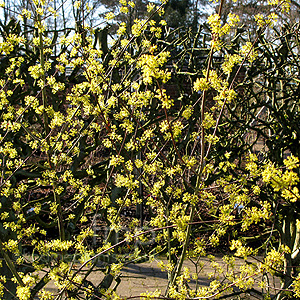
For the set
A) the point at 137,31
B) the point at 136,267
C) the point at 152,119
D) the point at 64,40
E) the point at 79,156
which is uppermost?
the point at 137,31

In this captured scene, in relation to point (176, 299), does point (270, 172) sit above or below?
above

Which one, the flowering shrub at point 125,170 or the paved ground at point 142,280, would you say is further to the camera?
the paved ground at point 142,280

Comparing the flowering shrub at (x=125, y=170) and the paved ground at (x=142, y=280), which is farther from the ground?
the flowering shrub at (x=125, y=170)

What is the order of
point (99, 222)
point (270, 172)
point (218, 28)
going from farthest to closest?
point (99, 222)
point (218, 28)
point (270, 172)

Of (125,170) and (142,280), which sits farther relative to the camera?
(142,280)

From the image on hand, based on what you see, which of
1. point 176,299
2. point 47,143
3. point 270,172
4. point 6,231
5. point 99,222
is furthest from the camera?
point 99,222

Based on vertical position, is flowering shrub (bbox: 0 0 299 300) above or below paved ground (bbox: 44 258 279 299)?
above

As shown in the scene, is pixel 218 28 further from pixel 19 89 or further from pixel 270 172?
pixel 19 89

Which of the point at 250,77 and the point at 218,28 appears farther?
the point at 250,77

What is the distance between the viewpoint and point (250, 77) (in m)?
4.00

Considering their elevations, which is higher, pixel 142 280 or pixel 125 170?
pixel 125 170

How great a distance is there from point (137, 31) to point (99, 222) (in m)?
4.64

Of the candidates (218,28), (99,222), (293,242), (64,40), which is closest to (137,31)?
(64,40)

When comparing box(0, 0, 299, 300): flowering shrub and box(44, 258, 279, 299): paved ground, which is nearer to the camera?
box(0, 0, 299, 300): flowering shrub
